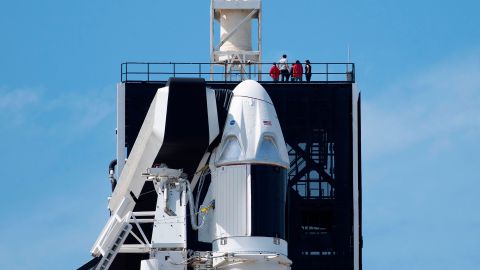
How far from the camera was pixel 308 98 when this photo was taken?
9050 centimetres

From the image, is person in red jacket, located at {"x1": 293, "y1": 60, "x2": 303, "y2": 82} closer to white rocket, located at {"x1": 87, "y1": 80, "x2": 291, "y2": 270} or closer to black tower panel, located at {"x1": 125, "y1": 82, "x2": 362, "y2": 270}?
black tower panel, located at {"x1": 125, "y1": 82, "x2": 362, "y2": 270}

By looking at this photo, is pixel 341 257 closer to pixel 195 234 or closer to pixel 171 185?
pixel 195 234

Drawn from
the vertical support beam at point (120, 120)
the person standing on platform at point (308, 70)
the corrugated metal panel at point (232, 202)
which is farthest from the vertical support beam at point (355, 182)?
the corrugated metal panel at point (232, 202)

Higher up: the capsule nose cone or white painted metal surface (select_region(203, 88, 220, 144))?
the capsule nose cone

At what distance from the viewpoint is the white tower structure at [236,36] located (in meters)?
92.2

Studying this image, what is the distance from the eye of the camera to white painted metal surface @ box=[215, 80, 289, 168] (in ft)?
244

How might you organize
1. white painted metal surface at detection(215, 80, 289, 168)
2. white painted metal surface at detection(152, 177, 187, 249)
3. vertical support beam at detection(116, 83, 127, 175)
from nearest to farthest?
white painted metal surface at detection(152, 177, 187, 249) → white painted metal surface at detection(215, 80, 289, 168) → vertical support beam at detection(116, 83, 127, 175)

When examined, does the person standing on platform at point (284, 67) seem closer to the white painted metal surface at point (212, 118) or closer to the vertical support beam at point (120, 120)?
the vertical support beam at point (120, 120)

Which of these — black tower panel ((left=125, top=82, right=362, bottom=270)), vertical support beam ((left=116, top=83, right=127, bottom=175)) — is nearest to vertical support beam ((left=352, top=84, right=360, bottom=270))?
black tower panel ((left=125, top=82, right=362, bottom=270))

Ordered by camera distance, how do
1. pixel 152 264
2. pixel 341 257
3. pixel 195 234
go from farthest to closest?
pixel 341 257
pixel 195 234
pixel 152 264

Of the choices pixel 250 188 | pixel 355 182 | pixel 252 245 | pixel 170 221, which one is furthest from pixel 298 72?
pixel 252 245

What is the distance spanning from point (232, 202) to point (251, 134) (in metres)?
2.46

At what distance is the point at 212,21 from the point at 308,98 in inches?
236

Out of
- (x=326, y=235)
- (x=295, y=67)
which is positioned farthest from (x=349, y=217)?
(x=295, y=67)
